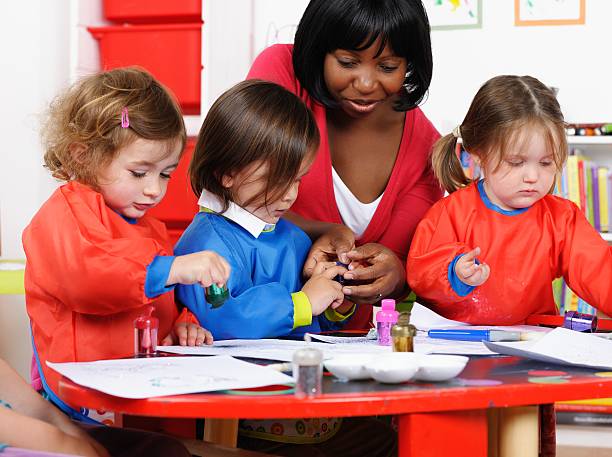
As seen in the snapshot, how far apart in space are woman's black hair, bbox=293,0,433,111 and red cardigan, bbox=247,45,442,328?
0.19 ft

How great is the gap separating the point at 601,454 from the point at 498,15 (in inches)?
66.9

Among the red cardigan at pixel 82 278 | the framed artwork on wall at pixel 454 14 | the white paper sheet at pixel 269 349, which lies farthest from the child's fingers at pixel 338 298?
the framed artwork on wall at pixel 454 14

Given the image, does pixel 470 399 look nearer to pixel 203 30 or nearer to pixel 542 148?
pixel 542 148

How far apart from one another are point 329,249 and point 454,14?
217cm

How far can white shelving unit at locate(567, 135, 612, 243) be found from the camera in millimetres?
3029

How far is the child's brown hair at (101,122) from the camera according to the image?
1.34 m

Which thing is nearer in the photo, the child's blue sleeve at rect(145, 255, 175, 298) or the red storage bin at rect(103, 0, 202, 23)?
the child's blue sleeve at rect(145, 255, 175, 298)

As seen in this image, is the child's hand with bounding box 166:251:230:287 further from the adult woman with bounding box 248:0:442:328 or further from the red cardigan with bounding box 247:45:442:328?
the red cardigan with bounding box 247:45:442:328

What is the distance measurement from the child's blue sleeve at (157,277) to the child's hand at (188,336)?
0.39 ft

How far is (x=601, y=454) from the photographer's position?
280cm

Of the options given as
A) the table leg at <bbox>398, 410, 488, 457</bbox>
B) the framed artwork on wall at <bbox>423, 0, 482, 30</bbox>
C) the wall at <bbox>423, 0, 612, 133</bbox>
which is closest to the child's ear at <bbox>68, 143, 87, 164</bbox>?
the table leg at <bbox>398, 410, 488, 457</bbox>

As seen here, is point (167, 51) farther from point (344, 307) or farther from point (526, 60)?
point (344, 307)

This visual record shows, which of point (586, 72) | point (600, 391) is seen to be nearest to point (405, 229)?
point (600, 391)

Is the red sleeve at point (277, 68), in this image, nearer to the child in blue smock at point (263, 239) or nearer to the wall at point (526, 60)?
the child in blue smock at point (263, 239)
